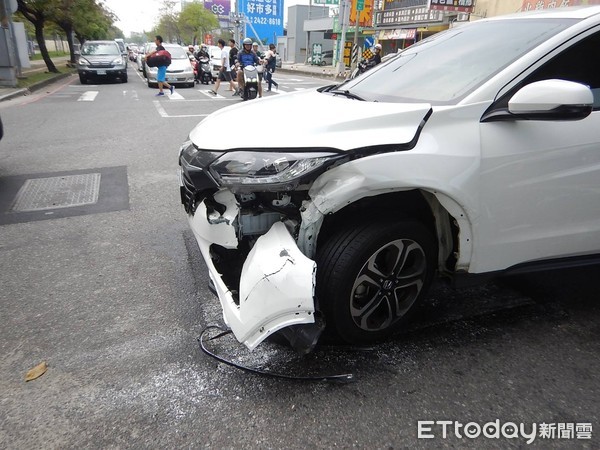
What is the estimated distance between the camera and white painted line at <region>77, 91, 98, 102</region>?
13.7m

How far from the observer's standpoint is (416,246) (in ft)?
8.06

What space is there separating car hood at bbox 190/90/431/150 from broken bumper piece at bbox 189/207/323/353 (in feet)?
1.44

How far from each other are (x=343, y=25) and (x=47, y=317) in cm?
2403

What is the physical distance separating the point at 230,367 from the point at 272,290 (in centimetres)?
66

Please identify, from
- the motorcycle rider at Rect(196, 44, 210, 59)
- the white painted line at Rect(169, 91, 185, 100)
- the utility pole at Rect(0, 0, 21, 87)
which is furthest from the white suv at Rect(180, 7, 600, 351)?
the motorcycle rider at Rect(196, 44, 210, 59)

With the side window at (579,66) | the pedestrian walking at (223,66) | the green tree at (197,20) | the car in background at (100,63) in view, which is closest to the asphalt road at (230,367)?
the side window at (579,66)

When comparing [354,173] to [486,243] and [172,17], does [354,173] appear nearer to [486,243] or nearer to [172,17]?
[486,243]

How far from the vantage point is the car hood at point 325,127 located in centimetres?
216

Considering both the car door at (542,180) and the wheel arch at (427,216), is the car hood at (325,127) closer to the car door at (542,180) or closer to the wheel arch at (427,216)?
the wheel arch at (427,216)

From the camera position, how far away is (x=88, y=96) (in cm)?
1478

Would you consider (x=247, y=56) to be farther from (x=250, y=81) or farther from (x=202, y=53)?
(x=202, y=53)

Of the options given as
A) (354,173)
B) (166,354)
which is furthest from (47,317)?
(354,173)

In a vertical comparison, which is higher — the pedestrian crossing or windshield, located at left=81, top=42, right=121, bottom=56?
windshield, located at left=81, top=42, right=121, bottom=56

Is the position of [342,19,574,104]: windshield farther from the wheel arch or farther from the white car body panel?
the white car body panel
